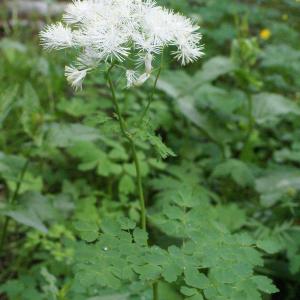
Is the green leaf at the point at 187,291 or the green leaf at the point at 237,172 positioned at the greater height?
the green leaf at the point at 187,291

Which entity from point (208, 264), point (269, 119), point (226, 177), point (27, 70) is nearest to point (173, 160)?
point (226, 177)

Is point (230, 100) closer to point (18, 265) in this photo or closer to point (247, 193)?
point (247, 193)

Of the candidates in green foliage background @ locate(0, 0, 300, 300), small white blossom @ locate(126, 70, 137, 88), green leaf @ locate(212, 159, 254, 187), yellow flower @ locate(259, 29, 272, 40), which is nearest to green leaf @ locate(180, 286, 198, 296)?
green foliage background @ locate(0, 0, 300, 300)

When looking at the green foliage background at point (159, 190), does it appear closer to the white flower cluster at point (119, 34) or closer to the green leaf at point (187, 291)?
the green leaf at point (187, 291)

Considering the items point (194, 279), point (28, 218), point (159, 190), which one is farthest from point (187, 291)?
point (159, 190)

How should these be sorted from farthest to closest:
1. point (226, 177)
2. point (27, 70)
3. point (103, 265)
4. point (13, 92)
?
point (27, 70) < point (226, 177) < point (13, 92) < point (103, 265)

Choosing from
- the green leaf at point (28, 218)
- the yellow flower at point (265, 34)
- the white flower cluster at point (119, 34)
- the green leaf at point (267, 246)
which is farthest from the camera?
the yellow flower at point (265, 34)

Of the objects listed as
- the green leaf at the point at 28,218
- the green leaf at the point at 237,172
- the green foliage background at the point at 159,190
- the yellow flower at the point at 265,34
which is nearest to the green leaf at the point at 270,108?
the green foliage background at the point at 159,190
